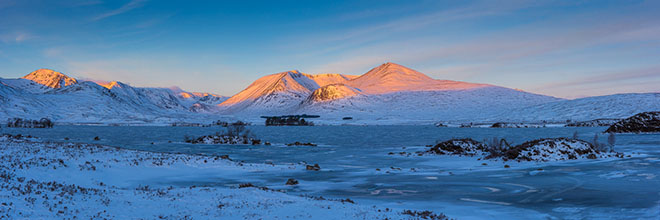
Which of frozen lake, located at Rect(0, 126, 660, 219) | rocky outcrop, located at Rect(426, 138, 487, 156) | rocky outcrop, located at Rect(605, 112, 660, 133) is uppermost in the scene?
rocky outcrop, located at Rect(605, 112, 660, 133)

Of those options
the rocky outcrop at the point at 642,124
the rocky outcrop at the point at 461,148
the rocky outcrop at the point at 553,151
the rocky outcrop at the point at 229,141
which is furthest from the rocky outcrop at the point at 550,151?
the rocky outcrop at the point at 642,124

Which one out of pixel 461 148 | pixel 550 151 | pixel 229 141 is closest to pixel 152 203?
pixel 550 151

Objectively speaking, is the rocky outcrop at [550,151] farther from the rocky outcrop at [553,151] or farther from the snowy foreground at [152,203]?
the snowy foreground at [152,203]

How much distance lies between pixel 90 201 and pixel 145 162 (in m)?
18.0

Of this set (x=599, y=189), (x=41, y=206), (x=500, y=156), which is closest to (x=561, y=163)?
(x=500, y=156)

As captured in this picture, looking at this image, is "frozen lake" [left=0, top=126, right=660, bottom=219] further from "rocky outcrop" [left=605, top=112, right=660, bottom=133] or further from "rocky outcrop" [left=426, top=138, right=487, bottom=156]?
"rocky outcrop" [left=605, top=112, right=660, bottom=133]

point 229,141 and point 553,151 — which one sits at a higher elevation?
point 553,151

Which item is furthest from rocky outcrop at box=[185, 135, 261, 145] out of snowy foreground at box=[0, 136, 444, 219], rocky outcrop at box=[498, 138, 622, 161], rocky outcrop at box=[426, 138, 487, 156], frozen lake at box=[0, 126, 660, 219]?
snowy foreground at box=[0, 136, 444, 219]

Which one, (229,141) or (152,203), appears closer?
(152,203)

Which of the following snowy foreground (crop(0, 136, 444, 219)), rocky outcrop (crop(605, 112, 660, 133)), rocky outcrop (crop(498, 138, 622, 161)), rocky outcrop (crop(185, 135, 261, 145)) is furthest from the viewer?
rocky outcrop (crop(605, 112, 660, 133))

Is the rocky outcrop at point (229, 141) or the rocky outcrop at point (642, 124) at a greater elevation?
the rocky outcrop at point (642, 124)

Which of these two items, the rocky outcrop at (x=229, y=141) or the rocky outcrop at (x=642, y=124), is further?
the rocky outcrop at (x=642, y=124)

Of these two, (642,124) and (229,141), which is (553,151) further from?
(642,124)

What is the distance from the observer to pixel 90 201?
1529 centimetres
